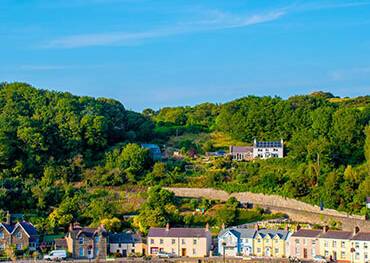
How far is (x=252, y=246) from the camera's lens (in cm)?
4978

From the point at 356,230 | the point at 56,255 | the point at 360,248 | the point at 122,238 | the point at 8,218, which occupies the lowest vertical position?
the point at 56,255

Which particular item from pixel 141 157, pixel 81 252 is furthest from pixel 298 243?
pixel 141 157

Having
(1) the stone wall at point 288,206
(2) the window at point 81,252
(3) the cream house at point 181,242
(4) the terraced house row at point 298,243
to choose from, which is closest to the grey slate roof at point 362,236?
(4) the terraced house row at point 298,243

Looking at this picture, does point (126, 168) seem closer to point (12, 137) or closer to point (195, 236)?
point (12, 137)

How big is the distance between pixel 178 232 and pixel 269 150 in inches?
816

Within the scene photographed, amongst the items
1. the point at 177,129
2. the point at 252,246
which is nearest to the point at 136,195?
the point at 252,246

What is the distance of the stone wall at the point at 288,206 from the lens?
5247cm

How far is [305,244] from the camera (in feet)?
157

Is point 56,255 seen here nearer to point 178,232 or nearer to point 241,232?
point 178,232

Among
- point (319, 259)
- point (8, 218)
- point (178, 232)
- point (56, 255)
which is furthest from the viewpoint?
point (8, 218)

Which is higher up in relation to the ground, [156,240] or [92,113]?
[92,113]

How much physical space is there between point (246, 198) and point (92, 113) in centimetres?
2153

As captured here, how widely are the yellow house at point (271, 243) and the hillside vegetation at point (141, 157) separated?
212 inches

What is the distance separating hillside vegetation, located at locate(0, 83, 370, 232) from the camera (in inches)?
2196
